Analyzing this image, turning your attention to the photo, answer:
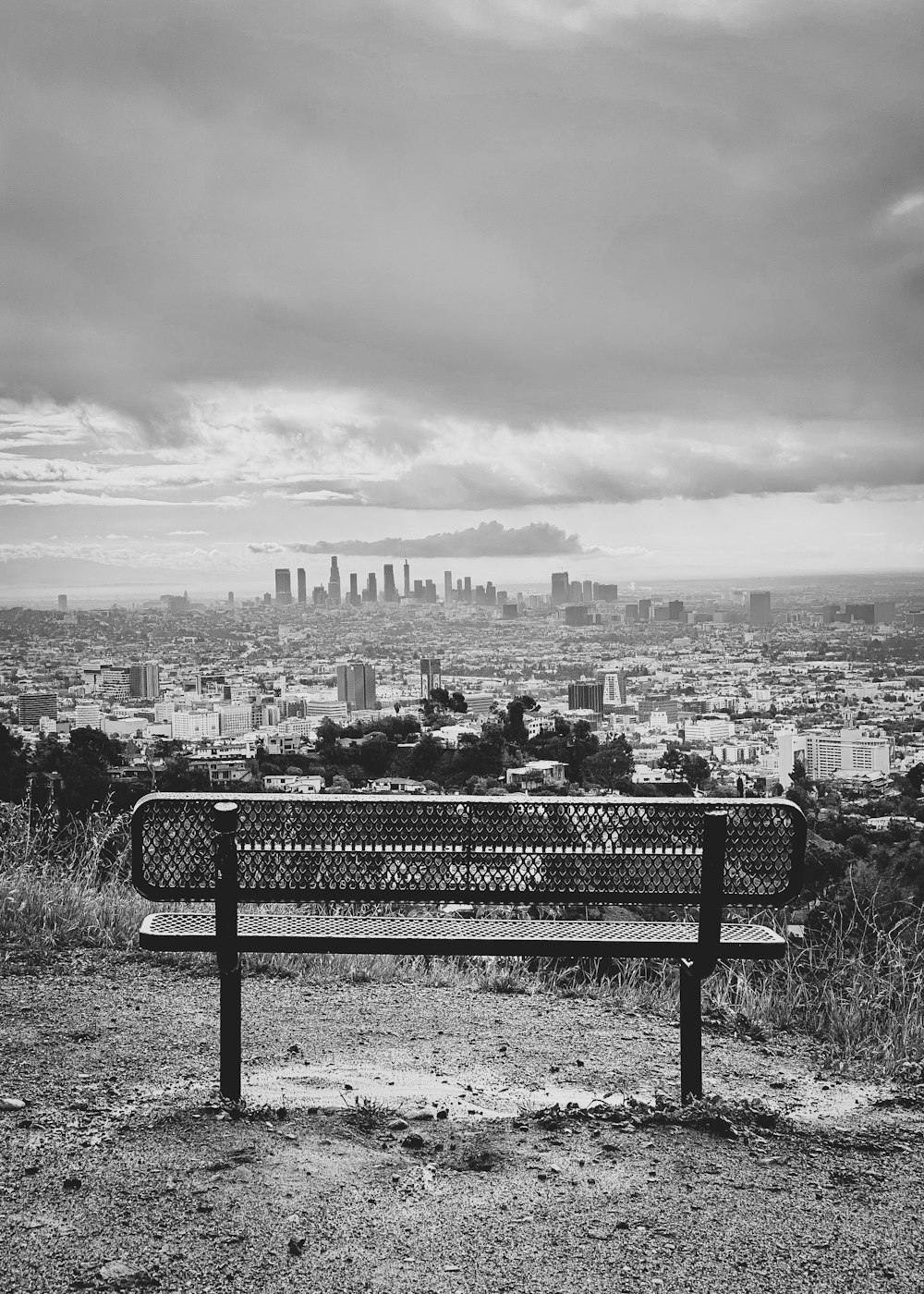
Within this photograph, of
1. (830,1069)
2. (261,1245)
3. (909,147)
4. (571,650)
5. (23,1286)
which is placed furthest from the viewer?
(571,650)

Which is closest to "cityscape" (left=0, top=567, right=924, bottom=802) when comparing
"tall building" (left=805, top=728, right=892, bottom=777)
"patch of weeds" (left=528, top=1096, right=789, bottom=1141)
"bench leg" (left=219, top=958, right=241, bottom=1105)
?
"tall building" (left=805, top=728, right=892, bottom=777)

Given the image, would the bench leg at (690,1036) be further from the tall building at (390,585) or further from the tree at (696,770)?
the tall building at (390,585)

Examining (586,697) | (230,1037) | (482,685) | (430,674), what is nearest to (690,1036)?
(230,1037)

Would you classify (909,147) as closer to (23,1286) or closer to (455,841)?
(455,841)

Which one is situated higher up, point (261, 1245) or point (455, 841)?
point (455, 841)

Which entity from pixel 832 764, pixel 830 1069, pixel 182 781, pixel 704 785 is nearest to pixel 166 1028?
pixel 830 1069

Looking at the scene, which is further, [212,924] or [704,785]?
[704,785]

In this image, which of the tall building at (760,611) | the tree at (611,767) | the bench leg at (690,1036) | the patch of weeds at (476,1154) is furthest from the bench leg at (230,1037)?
the tall building at (760,611)
